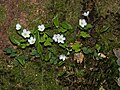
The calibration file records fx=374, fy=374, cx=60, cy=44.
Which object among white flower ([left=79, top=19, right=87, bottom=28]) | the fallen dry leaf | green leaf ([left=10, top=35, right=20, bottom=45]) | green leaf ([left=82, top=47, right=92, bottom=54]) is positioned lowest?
the fallen dry leaf

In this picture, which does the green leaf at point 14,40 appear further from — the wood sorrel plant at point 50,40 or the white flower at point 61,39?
the white flower at point 61,39

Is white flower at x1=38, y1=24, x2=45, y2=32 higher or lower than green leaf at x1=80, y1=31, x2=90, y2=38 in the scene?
higher

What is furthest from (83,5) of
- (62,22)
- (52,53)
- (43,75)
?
(43,75)

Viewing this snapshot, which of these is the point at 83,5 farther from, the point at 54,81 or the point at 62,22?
the point at 54,81

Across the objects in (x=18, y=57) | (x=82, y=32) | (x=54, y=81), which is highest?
(x=82, y=32)

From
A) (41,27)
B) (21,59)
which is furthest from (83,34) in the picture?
(21,59)

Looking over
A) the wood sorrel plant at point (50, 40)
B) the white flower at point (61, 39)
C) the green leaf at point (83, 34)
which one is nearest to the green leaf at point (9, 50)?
the wood sorrel plant at point (50, 40)

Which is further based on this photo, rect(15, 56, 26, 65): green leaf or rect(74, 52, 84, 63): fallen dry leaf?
rect(74, 52, 84, 63): fallen dry leaf

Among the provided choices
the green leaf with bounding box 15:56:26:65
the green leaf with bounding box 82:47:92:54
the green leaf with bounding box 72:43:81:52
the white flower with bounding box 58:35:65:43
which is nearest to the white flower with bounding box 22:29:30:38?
the green leaf with bounding box 15:56:26:65

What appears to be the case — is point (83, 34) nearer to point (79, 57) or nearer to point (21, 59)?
point (79, 57)

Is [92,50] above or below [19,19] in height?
below

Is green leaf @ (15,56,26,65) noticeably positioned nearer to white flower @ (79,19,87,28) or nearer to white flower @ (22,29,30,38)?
white flower @ (22,29,30,38)
